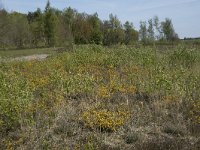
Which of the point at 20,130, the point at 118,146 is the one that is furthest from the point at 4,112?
the point at 118,146

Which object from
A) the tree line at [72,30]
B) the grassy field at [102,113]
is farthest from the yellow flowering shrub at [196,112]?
the tree line at [72,30]

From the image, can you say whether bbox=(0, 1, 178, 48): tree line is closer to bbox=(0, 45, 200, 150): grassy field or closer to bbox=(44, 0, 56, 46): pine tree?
bbox=(44, 0, 56, 46): pine tree

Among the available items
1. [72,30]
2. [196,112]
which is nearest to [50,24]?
[72,30]

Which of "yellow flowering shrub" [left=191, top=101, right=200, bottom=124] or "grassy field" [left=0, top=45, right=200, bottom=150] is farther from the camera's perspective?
"yellow flowering shrub" [left=191, top=101, right=200, bottom=124]

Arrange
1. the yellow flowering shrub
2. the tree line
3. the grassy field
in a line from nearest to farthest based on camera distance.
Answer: the grassy field, the yellow flowering shrub, the tree line

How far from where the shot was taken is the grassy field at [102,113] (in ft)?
22.9

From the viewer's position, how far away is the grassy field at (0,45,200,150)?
6988mm

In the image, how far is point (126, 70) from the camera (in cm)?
1265

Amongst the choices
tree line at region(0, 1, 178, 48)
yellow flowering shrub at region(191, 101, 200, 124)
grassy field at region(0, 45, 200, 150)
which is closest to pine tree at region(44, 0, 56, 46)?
tree line at region(0, 1, 178, 48)

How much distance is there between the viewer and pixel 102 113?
25.9 ft

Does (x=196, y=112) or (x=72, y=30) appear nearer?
(x=196, y=112)

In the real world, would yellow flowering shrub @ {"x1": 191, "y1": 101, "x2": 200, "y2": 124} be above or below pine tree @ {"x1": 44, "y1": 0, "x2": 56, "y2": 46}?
below

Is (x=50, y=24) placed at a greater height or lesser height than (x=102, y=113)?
greater

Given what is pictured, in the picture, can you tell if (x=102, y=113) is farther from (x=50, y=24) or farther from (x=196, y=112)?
(x=50, y=24)
